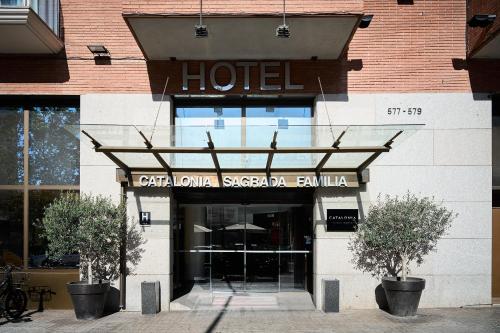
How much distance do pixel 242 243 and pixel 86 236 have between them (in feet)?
13.0

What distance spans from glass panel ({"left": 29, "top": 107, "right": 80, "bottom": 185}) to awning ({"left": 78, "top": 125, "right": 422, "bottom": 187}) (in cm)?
159

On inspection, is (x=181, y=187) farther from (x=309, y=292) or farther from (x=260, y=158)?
(x=309, y=292)

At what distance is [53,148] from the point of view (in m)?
12.7

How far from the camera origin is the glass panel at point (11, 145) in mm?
12531

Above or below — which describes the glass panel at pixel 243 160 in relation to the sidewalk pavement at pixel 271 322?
above

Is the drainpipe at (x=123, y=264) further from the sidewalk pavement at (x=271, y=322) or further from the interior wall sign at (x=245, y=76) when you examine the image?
the interior wall sign at (x=245, y=76)

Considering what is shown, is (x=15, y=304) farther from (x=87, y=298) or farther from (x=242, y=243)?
(x=242, y=243)

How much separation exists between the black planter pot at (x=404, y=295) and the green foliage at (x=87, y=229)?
6001 millimetres

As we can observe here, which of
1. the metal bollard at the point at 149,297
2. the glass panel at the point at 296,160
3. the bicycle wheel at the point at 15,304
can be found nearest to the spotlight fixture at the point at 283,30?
the glass panel at the point at 296,160

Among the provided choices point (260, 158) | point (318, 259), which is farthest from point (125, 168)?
point (318, 259)

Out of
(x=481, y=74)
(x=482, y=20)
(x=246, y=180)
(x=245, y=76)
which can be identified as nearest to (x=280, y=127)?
(x=246, y=180)

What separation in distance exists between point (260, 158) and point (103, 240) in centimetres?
381

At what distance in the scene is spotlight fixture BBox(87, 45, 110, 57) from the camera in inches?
478

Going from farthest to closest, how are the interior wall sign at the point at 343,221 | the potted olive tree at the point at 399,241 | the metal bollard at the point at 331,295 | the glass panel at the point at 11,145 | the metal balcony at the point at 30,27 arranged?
1. the glass panel at the point at 11,145
2. the interior wall sign at the point at 343,221
3. the metal bollard at the point at 331,295
4. the potted olive tree at the point at 399,241
5. the metal balcony at the point at 30,27
